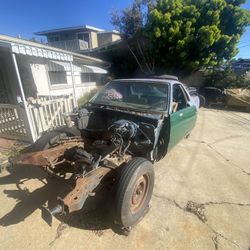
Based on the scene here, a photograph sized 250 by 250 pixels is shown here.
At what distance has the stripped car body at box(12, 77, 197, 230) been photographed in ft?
7.81

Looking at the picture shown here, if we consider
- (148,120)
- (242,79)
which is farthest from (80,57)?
(242,79)

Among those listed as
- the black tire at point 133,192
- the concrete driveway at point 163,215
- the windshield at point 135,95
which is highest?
the windshield at point 135,95

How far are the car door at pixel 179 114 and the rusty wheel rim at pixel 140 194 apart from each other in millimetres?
977

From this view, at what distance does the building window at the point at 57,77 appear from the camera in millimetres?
9773

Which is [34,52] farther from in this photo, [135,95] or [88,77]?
[88,77]

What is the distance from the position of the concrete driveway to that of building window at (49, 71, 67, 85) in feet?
23.6

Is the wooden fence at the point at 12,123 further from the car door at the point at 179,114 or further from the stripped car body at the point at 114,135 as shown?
the car door at the point at 179,114

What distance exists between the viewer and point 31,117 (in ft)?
16.2

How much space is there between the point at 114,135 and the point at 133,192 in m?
0.88

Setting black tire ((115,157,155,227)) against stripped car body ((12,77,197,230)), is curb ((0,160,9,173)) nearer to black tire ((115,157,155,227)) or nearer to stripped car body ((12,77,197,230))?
stripped car body ((12,77,197,230))

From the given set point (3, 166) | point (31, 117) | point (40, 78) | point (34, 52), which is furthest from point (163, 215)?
point (40, 78)

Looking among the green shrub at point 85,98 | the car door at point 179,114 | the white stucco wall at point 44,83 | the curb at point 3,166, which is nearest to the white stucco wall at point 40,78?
the white stucco wall at point 44,83

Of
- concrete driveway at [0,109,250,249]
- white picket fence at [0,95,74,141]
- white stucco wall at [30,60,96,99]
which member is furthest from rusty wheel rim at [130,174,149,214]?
white stucco wall at [30,60,96,99]

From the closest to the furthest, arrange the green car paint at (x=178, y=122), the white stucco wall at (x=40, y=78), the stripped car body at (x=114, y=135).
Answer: the stripped car body at (x=114, y=135) < the green car paint at (x=178, y=122) < the white stucco wall at (x=40, y=78)
